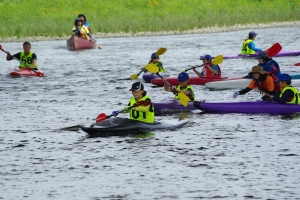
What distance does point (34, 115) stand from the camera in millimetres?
16328

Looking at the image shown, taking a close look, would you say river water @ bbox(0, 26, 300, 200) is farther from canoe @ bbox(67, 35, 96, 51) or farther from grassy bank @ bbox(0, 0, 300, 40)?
grassy bank @ bbox(0, 0, 300, 40)

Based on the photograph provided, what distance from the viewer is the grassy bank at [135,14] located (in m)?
39.0

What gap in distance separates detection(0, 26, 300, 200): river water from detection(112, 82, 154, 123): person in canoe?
32cm

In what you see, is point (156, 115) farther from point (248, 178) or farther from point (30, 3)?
point (30, 3)

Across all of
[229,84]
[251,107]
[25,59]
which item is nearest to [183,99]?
[251,107]

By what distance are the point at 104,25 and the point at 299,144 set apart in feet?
92.3

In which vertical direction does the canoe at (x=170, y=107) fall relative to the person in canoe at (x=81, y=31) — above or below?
below

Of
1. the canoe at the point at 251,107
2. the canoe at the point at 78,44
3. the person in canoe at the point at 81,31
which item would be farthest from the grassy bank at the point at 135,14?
the canoe at the point at 251,107

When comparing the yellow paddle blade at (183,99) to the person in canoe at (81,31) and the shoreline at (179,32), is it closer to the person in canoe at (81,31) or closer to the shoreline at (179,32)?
the person in canoe at (81,31)

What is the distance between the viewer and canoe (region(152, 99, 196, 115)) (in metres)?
15.9

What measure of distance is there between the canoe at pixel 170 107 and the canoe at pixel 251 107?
1.05 ft

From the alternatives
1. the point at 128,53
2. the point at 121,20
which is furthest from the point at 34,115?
the point at 121,20

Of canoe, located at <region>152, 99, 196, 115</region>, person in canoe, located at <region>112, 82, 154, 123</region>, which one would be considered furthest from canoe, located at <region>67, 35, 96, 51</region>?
person in canoe, located at <region>112, 82, 154, 123</region>

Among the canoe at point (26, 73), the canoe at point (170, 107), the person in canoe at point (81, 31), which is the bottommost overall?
the canoe at point (170, 107)
